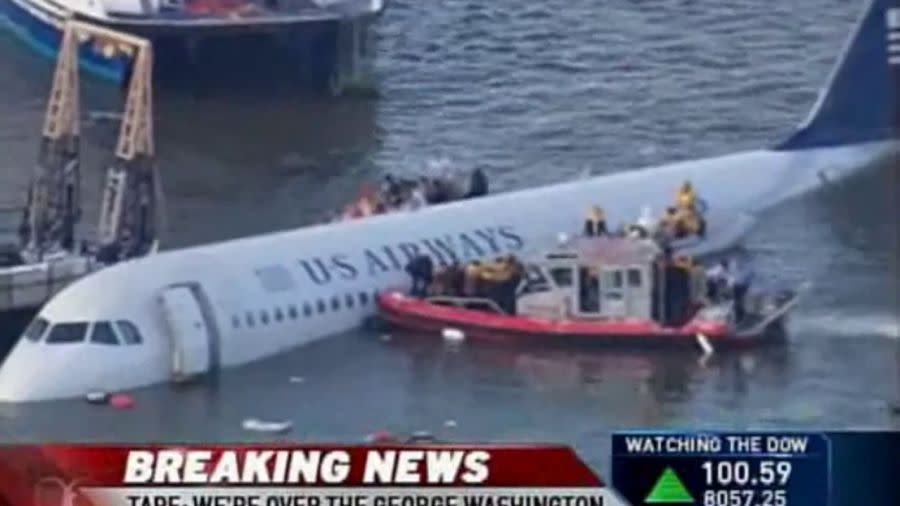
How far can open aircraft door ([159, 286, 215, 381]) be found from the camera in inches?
142

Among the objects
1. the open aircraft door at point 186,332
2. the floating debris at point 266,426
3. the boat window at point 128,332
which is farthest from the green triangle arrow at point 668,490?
the boat window at point 128,332

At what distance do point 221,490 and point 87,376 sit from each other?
259 mm

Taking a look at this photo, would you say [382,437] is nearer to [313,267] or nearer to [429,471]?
[429,471]

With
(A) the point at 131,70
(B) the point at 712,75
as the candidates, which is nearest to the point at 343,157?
(A) the point at 131,70

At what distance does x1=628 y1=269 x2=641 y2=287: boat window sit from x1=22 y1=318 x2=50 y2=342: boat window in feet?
2.88

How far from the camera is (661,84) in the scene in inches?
150

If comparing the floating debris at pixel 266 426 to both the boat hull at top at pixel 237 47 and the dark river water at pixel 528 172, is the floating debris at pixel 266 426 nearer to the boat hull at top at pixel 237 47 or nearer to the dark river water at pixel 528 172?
the dark river water at pixel 528 172

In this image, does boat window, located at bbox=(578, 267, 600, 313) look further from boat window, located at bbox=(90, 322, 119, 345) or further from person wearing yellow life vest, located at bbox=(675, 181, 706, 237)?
boat window, located at bbox=(90, 322, 119, 345)

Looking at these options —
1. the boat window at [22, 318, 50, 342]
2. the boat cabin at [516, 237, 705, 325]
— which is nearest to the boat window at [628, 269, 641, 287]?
the boat cabin at [516, 237, 705, 325]

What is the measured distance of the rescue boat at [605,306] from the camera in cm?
372

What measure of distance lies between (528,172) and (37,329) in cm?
79

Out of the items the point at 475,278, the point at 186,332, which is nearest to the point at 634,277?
the point at 475,278

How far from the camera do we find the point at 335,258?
3744mm

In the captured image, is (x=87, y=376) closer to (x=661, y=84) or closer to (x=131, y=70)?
(x=131, y=70)
